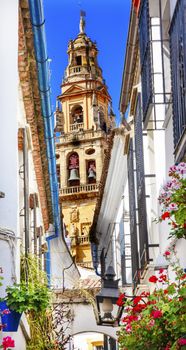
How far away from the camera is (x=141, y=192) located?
14.5 meters

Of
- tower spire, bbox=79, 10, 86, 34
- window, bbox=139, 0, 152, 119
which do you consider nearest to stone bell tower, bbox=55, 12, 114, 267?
tower spire, bbox=79, 10, 86, 34

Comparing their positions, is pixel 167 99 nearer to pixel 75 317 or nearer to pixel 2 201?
pixel 2 201

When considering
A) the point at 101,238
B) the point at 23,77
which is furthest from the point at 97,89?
the point at 23,77

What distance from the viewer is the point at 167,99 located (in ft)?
35.4

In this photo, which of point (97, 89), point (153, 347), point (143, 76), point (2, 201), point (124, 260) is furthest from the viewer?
point (97, 89)

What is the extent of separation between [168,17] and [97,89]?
51.1 meters

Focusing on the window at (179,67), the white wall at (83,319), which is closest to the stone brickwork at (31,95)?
the window at (179,67)

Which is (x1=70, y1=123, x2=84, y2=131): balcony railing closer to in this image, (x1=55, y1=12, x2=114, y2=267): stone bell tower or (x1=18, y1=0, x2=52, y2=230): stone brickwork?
(x1=55, y1=12, x2=114, y2=267): stone bell tower

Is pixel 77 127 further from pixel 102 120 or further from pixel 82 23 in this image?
pixel 82 23

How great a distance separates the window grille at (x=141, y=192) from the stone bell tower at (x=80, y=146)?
145 feet

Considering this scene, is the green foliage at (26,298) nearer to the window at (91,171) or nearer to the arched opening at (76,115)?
the window at (91,171)

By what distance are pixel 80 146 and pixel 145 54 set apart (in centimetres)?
5111

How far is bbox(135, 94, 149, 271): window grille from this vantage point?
550 inches

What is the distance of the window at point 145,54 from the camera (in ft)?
34.6
